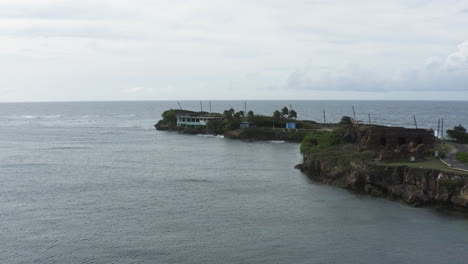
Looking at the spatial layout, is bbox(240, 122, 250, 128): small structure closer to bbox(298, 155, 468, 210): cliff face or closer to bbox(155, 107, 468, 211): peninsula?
bbox(155, 107, 468, 211): peninsula

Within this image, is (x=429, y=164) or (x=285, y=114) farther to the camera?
Answer: (x=285, y=114)

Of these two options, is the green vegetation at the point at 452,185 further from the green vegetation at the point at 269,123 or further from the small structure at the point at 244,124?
the small structure at the point at 244,124

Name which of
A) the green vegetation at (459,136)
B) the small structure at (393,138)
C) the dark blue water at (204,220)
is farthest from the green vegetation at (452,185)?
the green vegetation at (459,136)

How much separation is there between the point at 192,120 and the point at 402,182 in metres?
105

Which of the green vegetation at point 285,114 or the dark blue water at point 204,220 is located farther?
the green vegetation at point 285,114

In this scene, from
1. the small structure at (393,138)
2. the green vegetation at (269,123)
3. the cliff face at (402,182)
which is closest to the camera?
the cliff face at (402,182)

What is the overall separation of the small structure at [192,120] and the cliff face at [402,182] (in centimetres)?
8423

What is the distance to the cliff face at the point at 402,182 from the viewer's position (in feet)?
169

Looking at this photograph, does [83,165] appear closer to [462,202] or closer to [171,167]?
[171,167]

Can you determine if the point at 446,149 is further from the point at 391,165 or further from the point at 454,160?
the point at 391,165

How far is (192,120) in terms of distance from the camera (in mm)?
156375

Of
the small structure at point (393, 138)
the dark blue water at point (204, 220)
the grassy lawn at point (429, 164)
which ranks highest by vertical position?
the small structure at point (393, 138)

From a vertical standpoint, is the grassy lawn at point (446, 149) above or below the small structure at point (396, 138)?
below

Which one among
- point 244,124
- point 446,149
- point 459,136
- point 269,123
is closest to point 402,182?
point 446,149
